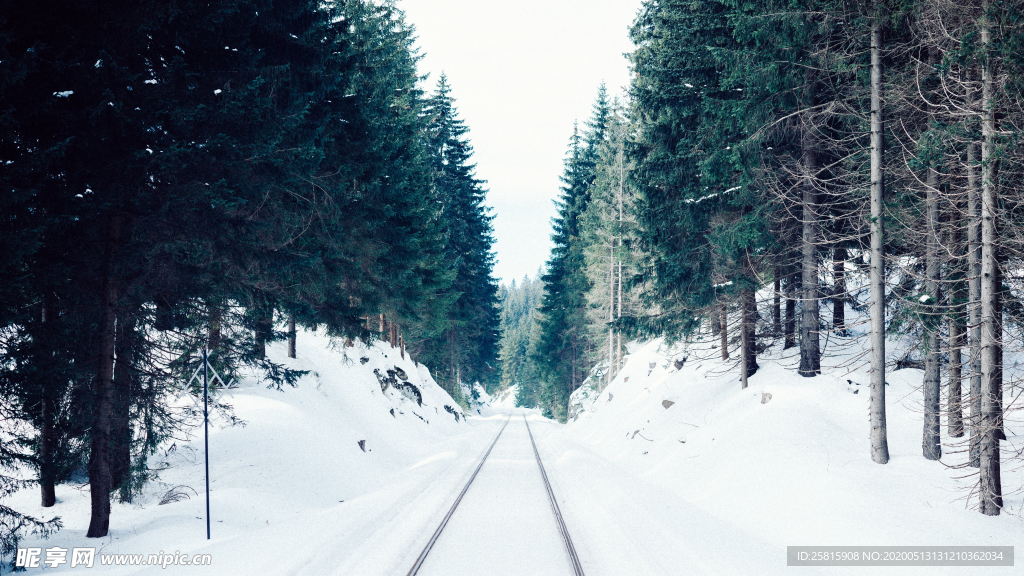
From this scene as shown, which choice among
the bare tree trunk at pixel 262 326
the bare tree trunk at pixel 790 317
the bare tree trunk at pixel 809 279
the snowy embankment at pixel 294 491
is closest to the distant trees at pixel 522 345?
the snowy embankment at pixel 294 491

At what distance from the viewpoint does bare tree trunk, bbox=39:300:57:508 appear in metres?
7.77

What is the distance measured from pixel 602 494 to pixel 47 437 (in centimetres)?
1021

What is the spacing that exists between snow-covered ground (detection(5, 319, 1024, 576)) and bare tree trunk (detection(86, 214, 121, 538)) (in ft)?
1.55

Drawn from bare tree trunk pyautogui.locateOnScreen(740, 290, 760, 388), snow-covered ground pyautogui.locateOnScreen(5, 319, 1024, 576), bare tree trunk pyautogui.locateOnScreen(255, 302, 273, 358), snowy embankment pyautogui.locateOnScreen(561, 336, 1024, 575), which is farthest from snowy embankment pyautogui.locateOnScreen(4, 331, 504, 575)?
bare tree trunk pyautogui.locateOnScreen(740, 290, 760, 388)

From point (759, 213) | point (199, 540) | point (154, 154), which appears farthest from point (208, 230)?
point (759, 213)

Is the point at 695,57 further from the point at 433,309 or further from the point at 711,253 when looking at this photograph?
the point at 433,309

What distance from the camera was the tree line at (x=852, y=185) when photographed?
791cm

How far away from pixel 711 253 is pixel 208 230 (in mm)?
12257

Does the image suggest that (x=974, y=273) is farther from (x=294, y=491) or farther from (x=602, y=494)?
(x=294, y=491)

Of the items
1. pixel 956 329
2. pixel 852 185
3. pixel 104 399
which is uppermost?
pixel 852 185

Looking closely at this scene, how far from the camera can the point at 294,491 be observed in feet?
40.2

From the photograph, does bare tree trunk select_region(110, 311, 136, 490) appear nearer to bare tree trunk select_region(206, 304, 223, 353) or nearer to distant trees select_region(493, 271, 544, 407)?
bare tree trunk select_region(206, 304, 223, 353)

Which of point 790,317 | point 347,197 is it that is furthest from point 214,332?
point 790,317

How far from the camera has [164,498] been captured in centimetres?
1076
